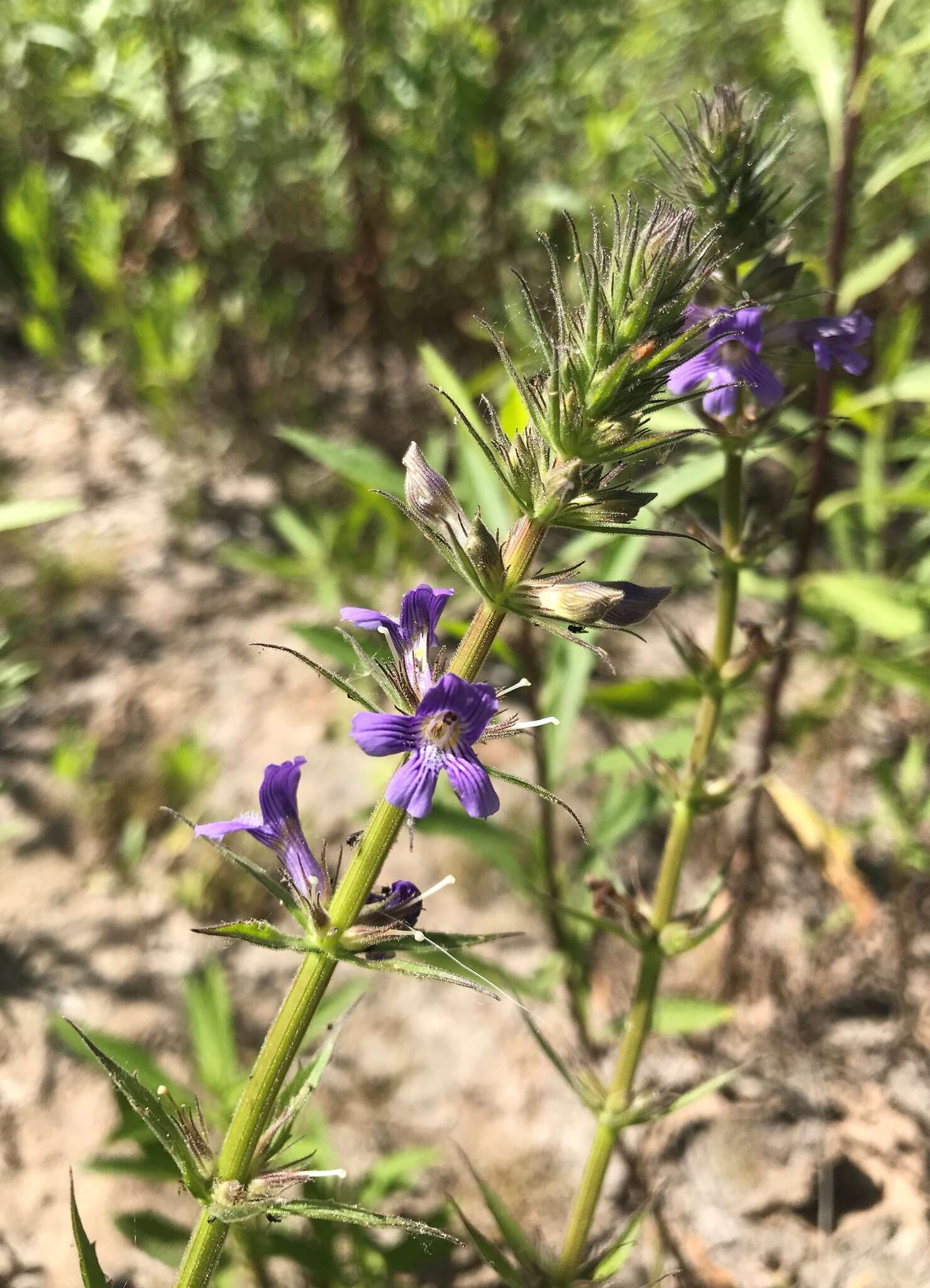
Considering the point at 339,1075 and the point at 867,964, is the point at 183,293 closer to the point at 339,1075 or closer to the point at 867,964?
the point at 339,1075

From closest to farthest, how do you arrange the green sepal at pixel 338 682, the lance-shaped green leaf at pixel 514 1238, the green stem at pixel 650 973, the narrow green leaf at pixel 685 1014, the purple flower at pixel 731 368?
the green sepal at pixel 338 682, the purple flower at pixel 731 368, the lance-shaped green leaf at pixel 514 1238, the green stem at pixel 650 973, the narrow green leaf at pixel 685 1014

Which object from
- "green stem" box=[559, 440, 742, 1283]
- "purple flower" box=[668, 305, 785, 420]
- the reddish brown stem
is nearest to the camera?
"purple flower" box=[668, 305, 785, 420]

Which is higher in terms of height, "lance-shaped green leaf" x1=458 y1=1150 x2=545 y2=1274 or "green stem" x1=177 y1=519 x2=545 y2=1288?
"green stem" x1=177 y1=519 x2=545 y2=1288

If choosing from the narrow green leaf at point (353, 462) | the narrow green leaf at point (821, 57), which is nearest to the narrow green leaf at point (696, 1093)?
the narrow green leaf at point (353, 462)

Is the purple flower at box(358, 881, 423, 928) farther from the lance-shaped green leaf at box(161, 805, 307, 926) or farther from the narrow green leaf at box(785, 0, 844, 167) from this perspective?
the narrow green leaf at box(785, 0, 844, 167)

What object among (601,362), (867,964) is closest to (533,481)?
(601,362)

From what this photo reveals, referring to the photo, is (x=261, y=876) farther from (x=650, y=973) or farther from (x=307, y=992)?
(x=650, y=973)

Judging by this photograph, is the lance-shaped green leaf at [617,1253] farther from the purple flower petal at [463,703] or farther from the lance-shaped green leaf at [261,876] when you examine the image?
the purple flower petal at [463,703]

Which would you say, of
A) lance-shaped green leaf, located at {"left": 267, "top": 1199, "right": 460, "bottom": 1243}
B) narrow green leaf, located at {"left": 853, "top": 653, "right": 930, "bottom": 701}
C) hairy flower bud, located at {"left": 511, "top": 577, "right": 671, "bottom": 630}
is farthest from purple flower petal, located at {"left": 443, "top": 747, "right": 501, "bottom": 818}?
narrow green leaf, located at {"left": 853, "top": 653, "right": 930, "bottom": 701}
